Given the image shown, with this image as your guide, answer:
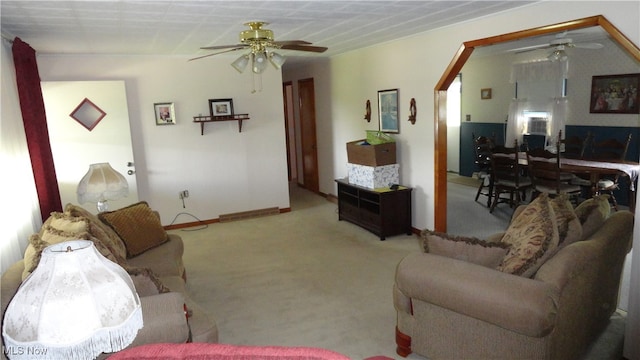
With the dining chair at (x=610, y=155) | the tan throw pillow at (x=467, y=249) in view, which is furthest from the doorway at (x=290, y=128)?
the tan throw pillow at (x=467, y=249)

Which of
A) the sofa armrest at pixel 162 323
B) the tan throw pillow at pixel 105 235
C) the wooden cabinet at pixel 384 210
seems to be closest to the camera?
the sofa armrest at pixel 162 323

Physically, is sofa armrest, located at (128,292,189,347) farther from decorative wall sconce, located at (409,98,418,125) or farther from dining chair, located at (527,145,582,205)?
dining chair, located at (527,145,582,205)

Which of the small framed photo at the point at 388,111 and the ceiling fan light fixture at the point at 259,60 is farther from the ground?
the ceiling fan light fixture at the point at 259,60

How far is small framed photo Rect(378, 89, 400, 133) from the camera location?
16.8 feet

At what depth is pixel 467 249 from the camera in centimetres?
240

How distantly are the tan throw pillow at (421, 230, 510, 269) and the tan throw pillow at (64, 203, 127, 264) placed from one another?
183 centimetres

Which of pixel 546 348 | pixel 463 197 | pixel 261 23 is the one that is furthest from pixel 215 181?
pixel 546 348

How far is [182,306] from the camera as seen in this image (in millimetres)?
2035

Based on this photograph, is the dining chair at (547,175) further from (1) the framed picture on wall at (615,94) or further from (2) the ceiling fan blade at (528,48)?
(2) the ceiling fan blade at (528,48)

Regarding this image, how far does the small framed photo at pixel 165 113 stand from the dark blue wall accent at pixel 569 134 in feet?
17.8

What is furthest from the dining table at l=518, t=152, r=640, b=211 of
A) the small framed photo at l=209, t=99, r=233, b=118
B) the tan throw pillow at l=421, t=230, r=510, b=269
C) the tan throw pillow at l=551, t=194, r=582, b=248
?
the small framed photo at l=209, t=99, r=233, b=118

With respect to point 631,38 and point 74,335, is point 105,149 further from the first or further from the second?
point 631,38

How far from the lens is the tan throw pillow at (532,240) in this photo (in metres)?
2.14

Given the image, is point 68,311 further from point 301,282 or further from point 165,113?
point 165,113
